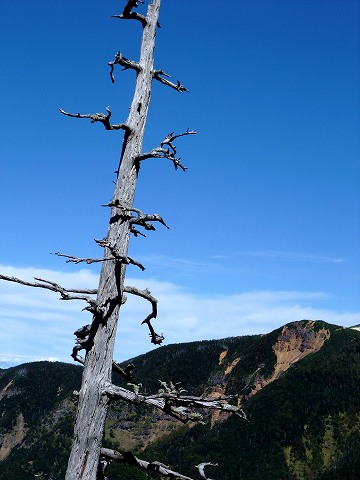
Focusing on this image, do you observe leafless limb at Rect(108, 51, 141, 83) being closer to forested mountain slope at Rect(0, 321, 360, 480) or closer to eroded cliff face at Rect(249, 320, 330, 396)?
forested mountain slope at Rect(0, 321, 360, 480)

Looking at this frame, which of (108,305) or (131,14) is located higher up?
(131,14)

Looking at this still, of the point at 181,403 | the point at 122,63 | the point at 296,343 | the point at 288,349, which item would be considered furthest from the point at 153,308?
the point at 296,343

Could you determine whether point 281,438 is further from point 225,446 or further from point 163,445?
point 163,445

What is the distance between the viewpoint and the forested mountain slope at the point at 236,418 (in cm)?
8806

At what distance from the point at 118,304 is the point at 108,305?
17 centimetres

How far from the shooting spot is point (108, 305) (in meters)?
6.87

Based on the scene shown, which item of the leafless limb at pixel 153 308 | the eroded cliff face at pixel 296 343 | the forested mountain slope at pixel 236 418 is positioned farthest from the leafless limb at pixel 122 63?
the eroded cliff face at pixel 296 343

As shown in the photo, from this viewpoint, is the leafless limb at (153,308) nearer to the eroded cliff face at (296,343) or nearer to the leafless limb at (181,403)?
the leafless limb at (181,403)

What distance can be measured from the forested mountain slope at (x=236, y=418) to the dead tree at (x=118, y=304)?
67311 mm

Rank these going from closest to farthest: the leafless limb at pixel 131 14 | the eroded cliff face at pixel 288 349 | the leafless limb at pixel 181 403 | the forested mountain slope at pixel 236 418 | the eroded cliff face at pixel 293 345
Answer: the leafless limb at pixel 181 403, the leafless limb at pixel 131 14, the forested mountain slope at pixel 236 418, the eroded cliff face at pixel 288 349, the eroded cliff face at pixel 293 345

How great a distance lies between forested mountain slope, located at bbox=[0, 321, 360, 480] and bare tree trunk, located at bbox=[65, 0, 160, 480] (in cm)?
6753

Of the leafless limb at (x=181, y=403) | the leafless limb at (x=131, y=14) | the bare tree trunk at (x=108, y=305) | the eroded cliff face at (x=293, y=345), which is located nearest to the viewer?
the leafless limb at (x=181, y=403)

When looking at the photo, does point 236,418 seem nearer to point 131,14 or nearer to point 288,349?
point 288,349

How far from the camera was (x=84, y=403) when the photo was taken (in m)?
6.58
